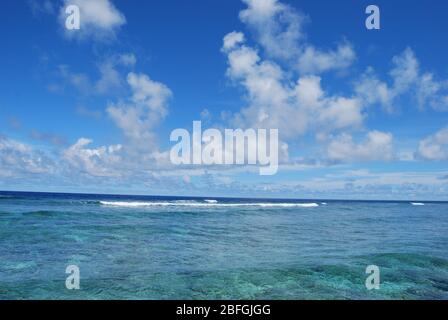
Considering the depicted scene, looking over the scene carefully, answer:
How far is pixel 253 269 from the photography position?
1344 centimetres

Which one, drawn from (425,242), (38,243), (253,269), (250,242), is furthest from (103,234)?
(425,242)

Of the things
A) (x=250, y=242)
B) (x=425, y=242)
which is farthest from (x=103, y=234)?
(x=425, y=242)

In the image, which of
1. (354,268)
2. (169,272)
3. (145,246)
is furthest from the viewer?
(145,246)

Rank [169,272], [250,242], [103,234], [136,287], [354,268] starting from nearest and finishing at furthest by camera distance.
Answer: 1. [136,287]
2. [169,272]
3. [354,268]
4. [250,242]
5. [103,234]

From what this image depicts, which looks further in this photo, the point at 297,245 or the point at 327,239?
the point at 327,239

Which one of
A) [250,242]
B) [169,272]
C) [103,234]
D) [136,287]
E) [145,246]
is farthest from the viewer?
[103,234]

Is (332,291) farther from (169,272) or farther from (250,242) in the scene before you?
(250,242)

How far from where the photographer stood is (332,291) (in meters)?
10.8
